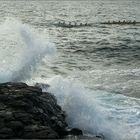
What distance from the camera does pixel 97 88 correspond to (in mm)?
23266

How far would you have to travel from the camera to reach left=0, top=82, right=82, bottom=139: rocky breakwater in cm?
1340

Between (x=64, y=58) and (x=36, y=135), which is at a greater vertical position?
(x=36, y=135)

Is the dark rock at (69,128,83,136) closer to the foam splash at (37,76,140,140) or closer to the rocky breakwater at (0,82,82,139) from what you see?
the rocky breakwater at (0,82,82,139)

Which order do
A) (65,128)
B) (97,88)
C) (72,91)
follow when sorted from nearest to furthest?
(65,128), (72,91), (97,88)

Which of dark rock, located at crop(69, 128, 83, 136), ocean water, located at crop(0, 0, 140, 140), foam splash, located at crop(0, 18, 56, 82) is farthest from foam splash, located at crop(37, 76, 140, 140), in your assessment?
foam splash, located at crop(0, 18, 56, 82)

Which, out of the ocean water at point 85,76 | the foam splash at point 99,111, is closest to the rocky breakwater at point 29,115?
the foam splash at point 99,111

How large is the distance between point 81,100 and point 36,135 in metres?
5.64

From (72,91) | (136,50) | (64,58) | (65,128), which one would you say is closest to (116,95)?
(72,91)

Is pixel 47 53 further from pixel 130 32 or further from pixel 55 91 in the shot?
pixel 130 32

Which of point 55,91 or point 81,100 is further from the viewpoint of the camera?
point 55,91

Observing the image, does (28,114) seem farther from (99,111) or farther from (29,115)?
(99,111)

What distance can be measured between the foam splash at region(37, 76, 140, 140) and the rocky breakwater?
1.03 m

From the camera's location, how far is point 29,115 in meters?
14.3

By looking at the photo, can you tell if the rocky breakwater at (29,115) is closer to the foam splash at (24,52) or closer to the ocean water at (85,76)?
the ocean water at (85,76)
